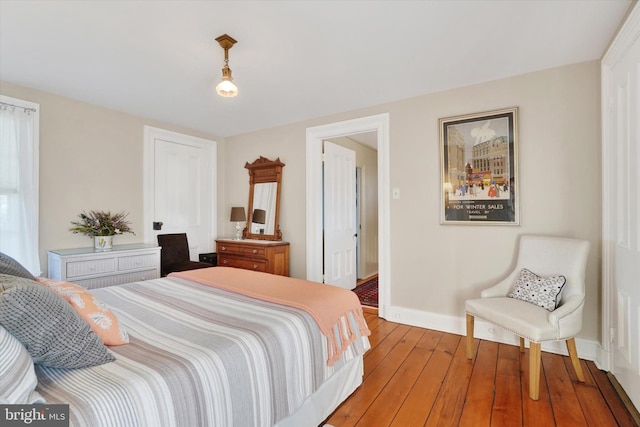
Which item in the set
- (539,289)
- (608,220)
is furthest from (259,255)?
(608,220)

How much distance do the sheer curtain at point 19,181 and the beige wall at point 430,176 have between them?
11 cm

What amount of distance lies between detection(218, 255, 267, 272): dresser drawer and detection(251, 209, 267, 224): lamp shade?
25.0 inches

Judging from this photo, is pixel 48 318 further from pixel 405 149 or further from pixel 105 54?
pixel 405 149

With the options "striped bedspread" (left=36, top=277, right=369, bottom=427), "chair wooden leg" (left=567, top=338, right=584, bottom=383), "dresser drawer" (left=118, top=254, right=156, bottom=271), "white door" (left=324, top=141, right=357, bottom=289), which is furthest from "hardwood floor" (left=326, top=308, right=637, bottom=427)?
"dresser drawer" (left=118, top=254, right=156, bottom=271)

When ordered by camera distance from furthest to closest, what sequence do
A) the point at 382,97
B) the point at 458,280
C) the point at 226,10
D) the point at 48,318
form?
the point at 382,97 < the point at 458,280 < the point at 226,10 < the point at 48,318

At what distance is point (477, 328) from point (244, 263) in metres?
2.74

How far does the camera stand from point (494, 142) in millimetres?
2707

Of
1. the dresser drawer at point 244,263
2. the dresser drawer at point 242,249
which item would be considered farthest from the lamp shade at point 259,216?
the dresser drawer at point 244,263

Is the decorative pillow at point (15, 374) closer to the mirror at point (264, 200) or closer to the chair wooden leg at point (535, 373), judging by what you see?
the chair wooden leg at point (535, 373)

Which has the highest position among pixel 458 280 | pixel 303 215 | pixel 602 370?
pixel 303 215

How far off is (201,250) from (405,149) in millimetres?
3247

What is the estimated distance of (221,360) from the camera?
3.72ft

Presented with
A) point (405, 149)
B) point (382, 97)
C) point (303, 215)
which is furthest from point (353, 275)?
point (382, 97)

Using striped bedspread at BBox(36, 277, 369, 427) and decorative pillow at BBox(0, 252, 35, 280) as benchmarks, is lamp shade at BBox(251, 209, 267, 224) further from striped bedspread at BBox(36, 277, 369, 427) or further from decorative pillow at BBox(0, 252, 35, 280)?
decorative pillow at BBox(0, 252, 35, 280)
